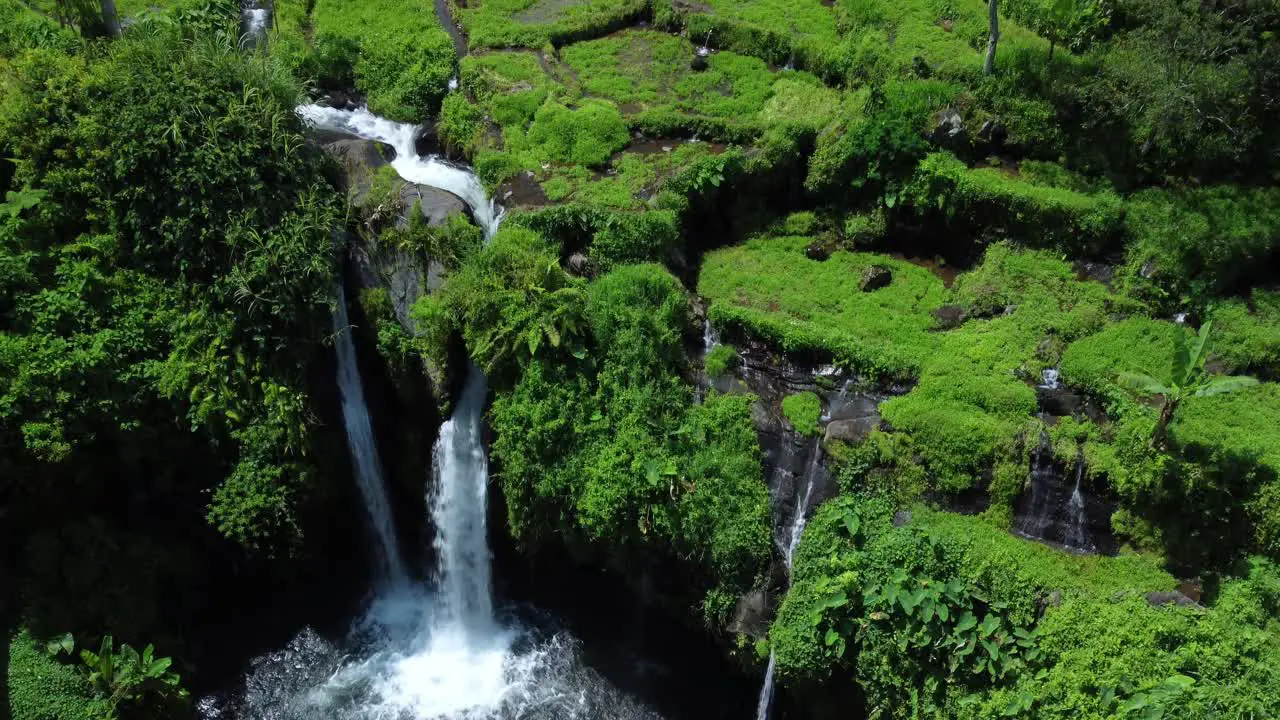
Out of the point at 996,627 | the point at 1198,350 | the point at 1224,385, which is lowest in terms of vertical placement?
the point at 996,627

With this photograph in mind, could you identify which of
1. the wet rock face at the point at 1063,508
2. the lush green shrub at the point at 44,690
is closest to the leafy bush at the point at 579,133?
the wet rock face at the point at 1063,508

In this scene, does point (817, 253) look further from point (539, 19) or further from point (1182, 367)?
point (539, 19)

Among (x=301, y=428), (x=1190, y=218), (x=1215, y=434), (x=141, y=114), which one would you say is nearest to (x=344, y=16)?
(x=141, y=114)

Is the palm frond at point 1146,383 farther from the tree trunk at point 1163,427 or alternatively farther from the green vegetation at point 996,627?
the green vegetation at point 996,627

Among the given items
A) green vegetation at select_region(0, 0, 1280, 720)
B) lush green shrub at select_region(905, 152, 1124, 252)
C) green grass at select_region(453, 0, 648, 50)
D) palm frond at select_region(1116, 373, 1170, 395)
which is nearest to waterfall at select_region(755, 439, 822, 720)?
green vegetation at select_region(0, 0, 1280, 720)

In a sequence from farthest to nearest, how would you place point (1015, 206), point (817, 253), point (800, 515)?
point (817, 253) → point (1015, 206) → point (800, 515)

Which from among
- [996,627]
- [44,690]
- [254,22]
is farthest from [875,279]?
[254,22]

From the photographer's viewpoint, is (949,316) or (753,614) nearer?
(753,614)
